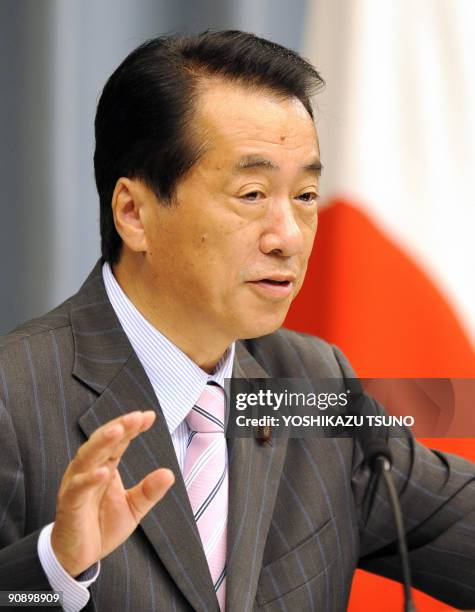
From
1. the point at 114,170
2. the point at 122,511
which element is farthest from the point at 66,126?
the point at 122,511

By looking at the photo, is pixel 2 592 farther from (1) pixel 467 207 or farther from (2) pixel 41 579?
(1) pixel 467 207

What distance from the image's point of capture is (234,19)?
2.20 m

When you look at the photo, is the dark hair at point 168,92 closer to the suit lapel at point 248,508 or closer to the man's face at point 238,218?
the man's face at point 238,218

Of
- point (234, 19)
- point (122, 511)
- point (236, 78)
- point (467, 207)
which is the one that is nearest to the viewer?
point (122, 511)

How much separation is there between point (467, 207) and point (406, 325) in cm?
28

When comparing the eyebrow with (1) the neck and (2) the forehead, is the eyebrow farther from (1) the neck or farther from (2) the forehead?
(1) the neck

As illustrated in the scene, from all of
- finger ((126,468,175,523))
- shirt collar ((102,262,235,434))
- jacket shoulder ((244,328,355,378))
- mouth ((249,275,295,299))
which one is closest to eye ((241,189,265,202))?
mouth ((249,275,295,299))

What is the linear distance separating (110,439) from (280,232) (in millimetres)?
536

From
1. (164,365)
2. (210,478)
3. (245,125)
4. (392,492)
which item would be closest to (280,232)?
(245,125)

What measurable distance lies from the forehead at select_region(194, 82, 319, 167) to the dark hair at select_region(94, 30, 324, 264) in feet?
0.06

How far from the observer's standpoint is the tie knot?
1.61 m

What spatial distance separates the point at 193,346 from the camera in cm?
164

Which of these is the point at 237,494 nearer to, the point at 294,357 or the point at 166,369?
the point at 166,369

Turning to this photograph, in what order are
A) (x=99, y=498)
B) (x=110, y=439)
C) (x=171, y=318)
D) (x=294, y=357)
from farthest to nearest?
(x=294, y=357), (x=171, y=318), (x=99, y=498), (x=110, y=439)
